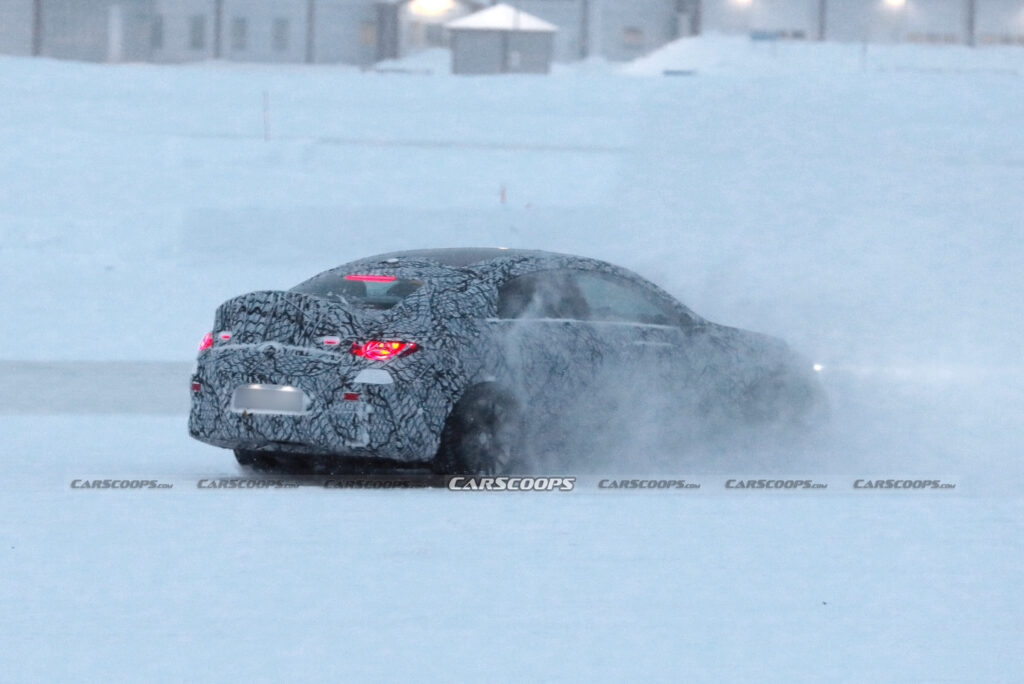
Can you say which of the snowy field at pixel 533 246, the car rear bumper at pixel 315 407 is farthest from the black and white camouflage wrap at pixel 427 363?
the snowy field at pixel 533 246

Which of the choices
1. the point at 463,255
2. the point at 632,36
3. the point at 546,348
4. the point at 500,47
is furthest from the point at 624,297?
the point at 632,36

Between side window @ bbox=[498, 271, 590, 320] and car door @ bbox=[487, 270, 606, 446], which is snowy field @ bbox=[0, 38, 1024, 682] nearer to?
car door @ bbox=[487, 270, 606, 446]

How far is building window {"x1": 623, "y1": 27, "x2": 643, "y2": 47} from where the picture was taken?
199 ft

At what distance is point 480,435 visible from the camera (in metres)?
9.41

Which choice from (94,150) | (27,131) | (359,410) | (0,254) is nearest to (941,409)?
(359,410)

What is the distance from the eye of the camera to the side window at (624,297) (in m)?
10.4

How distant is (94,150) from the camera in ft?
107

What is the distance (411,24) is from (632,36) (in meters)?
7.72

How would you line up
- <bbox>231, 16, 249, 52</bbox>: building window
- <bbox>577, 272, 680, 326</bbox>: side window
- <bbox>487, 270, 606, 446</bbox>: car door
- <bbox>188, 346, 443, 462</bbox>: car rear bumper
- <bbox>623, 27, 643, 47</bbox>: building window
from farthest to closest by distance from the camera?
<bbox>623, 27, 643, 47</bbox>: building window
<bbox>231, 16, 249, 52</bbox>: building window
<bbox>577, 272, 680, 326</bbox>: side window
<bbox>487, 270, 606, 446</bbox>: car door
<bbox>188, 346, 443, 462</bbox>: car rear bumper

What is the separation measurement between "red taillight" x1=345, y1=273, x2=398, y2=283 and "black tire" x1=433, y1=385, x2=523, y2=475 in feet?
3.00

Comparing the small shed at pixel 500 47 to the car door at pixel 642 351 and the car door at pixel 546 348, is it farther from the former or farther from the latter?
the car door at pixel 546 348

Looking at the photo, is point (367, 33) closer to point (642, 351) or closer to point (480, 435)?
point (642, 351)

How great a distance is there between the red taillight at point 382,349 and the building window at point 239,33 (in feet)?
166

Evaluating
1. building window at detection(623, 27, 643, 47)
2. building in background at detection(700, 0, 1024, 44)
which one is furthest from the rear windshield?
building window at detection(623, 27, 643, 47)
